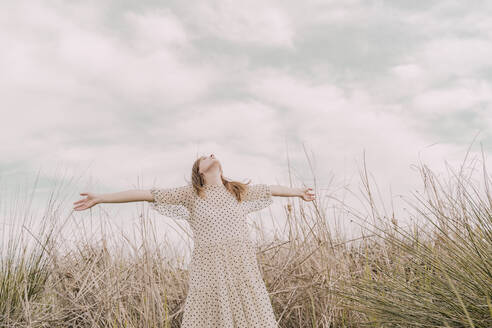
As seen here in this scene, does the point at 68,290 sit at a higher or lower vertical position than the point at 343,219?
lower

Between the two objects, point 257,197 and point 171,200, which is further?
point 257,197

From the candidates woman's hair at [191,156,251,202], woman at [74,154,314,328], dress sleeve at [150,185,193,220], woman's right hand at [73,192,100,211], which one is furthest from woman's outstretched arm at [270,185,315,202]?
woman's right hand at [73,192,100,211]

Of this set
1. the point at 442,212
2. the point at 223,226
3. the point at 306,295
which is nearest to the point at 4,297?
the point at 223,226

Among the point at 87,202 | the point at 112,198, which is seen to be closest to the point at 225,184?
the point at 112,198

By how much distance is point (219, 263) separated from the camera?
2711 millimetres

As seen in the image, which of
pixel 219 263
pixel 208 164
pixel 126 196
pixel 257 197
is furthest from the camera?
pixel 257 197

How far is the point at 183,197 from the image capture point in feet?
9.64

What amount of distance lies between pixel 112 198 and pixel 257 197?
96 centimetres

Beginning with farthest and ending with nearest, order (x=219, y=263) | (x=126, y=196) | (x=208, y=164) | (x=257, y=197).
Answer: (x=257, y=197), (x=208, y=164), (x=126, y=196), (x=219, y=263)

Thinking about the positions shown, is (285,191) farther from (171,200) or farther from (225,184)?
(171,200)

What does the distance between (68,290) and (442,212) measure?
8.47ft

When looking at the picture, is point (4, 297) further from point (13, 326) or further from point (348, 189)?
point (348, 189)

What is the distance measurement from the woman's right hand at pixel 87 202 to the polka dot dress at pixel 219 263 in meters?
0.35

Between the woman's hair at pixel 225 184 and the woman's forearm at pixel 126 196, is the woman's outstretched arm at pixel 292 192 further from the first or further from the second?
the woman's forearm at pixel 126 196
